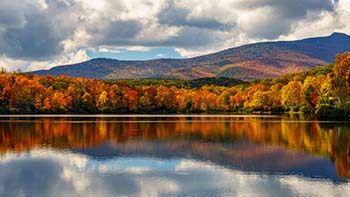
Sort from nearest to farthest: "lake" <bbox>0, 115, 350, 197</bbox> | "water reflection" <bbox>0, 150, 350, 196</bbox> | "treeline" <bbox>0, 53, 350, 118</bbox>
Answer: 1. "water reflection" <bbox>0, 150, 350, 196</bbox>
2. "lake" <bbox>0, 115, 350, 197</bbox>
3. "treeline" <bbox>0, 53, 350, 118</bbox>

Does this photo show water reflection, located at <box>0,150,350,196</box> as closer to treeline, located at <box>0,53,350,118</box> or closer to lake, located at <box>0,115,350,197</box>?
lake, located at <box>0,115,350,197</box>

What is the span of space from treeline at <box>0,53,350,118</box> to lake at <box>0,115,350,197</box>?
147 feet

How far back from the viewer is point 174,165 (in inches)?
1128

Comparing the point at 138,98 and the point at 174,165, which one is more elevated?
the point at 138,98

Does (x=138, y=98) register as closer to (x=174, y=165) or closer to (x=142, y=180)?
(x=174, y=165)

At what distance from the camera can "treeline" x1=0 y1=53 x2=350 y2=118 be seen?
108 metres

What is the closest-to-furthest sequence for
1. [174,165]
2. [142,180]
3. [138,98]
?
[142,180] → [174,165] → [138,98]

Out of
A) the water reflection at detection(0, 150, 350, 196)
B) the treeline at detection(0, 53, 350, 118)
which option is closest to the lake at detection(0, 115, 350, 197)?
the water reflection at detection(0, 150, 350, 196)

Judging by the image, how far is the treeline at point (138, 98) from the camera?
353ft

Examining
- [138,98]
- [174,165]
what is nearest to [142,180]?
[174,165]

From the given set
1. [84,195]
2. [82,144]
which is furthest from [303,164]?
[82,144]

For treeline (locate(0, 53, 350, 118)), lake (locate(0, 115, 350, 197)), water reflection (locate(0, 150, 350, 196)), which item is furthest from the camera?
treeline (locate(0, 53, 350, 118))

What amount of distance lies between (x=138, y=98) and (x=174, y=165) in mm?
105160

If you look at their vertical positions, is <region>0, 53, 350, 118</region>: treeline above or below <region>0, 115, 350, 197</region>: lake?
above
